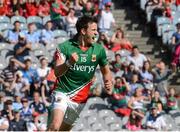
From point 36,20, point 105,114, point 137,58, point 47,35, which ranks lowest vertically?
point 105,114

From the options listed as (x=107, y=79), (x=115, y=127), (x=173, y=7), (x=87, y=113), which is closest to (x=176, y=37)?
(x=173, y=7)

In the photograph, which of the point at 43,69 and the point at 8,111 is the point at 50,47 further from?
the point at 8,111

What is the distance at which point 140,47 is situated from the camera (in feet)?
60.8

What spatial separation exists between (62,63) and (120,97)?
6995 mm

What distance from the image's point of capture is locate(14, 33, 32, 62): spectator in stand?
15.6 m

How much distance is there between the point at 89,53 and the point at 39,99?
585cm

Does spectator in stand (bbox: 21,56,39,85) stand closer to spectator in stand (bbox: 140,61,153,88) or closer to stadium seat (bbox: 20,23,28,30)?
stadium seat (bbox: 20,23,28,30)

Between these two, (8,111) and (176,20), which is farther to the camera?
(176,20)

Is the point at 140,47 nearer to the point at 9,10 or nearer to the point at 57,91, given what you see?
the point at 9,10

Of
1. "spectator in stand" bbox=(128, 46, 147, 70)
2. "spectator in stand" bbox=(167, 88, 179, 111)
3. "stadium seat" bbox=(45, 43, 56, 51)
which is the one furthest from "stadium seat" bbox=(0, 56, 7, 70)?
"spectator in stand" bbox=(167, 88, 179, 111)

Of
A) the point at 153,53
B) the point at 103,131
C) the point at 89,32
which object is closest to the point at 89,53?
the point at 89,32

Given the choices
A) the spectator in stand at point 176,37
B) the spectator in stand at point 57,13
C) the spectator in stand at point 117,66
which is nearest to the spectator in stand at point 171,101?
the spectator in stand at point 117,66

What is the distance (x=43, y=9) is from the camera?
17703 millimetres

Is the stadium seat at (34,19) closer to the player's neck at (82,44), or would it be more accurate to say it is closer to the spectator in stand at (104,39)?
the spectator in stand at (104,39)
